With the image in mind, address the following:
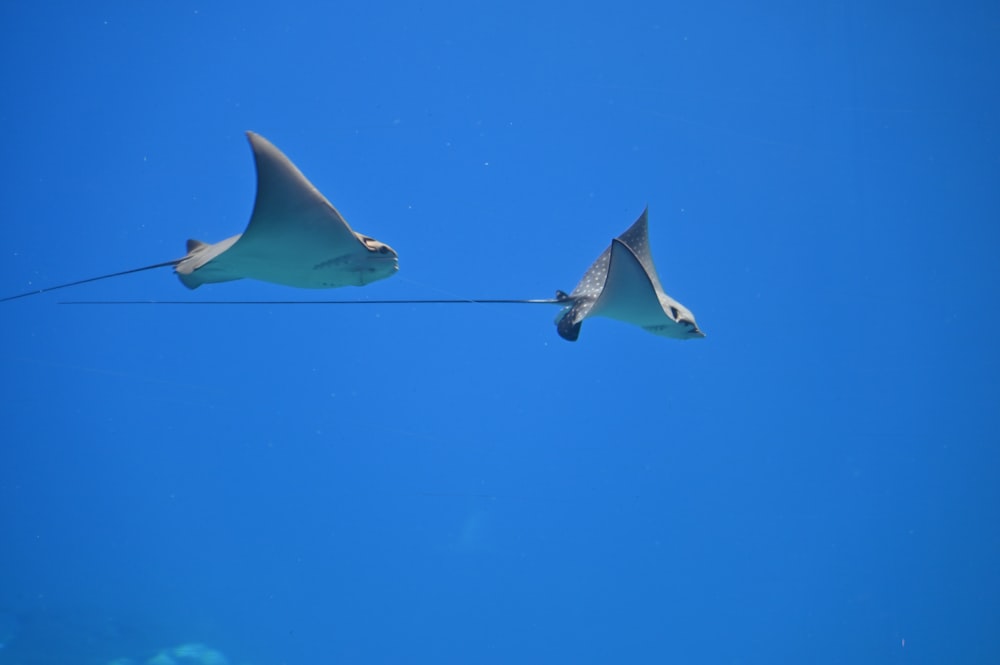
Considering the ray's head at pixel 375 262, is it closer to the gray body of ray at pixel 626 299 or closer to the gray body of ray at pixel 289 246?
the gray body of ray at pixel 289 246

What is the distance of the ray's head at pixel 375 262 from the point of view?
322 cm

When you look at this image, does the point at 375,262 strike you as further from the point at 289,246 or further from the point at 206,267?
the point at 206,267

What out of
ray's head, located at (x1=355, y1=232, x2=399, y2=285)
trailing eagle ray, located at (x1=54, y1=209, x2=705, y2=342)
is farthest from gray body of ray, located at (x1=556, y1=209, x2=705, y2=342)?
ray's head, located at (x1=355, y1=232, x2=399, y2=285)


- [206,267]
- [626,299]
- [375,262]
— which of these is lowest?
[206,267]

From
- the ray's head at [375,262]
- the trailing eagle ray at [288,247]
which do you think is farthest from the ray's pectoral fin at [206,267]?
the ray's head at [375,262]

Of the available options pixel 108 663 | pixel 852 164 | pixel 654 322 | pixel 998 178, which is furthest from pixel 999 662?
pixel 108 663

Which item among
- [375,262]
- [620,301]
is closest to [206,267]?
[375,262]

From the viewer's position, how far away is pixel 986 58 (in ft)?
24.0

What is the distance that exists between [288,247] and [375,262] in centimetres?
49

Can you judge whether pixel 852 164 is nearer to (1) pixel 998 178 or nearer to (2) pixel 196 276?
(1) pixel 998 178

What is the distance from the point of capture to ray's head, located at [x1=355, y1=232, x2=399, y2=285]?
3.22 meters

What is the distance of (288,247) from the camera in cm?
304

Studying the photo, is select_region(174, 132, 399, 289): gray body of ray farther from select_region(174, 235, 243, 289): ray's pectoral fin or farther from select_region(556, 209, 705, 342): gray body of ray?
select_region(556, 209, 705, 342): gray body of ray

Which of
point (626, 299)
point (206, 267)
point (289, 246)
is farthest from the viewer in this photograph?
point (626, 299)
